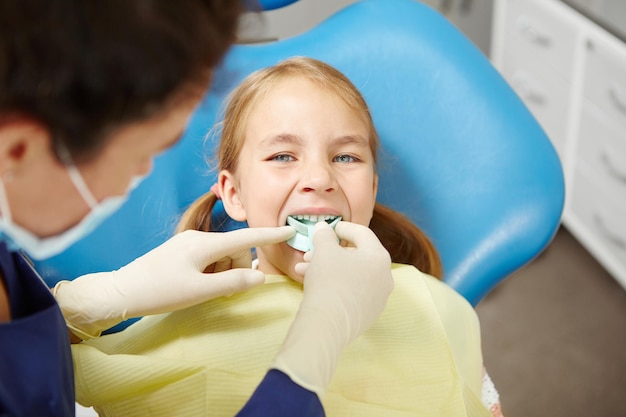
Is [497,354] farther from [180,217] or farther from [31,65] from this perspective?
[31,65]

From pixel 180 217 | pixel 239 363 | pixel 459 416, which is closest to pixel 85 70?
pixel 239 363

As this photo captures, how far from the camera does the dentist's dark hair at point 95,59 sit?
0.62 m

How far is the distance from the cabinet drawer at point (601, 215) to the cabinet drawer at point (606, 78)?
223 millimetres

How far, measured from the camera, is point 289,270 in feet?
4.42

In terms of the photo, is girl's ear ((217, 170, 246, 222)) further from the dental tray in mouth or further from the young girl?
the dental tray in mouth

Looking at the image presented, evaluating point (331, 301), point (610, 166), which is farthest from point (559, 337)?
point (331, 301)

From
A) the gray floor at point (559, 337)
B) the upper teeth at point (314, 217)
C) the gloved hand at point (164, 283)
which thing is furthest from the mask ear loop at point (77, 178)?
the gray floor at point (559, 337)

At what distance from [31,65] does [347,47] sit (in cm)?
107

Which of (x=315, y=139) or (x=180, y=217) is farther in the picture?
(x=180, y=217)

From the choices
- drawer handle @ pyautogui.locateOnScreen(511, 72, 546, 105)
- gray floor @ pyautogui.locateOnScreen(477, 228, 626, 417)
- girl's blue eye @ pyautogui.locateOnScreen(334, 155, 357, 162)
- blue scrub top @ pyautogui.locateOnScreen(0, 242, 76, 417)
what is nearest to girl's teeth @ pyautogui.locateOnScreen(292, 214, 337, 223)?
girl's blue eye @ pyautogui.locateOnScreen(334, 155, 357, 162)

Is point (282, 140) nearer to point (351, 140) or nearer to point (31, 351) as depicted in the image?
point (351, 140)

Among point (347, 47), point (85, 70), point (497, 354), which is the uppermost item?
point (85, 70)

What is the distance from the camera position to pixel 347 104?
1.37m

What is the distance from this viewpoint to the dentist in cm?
Result: 63
